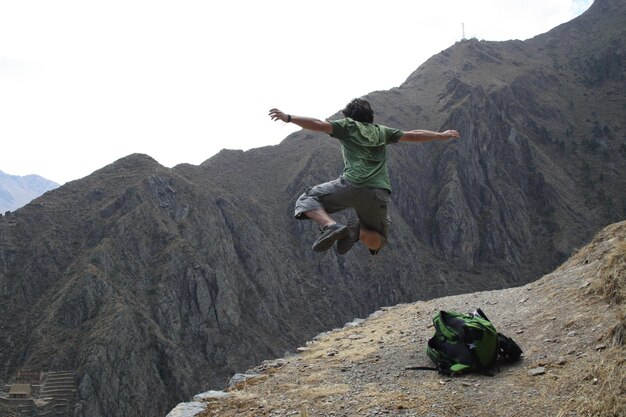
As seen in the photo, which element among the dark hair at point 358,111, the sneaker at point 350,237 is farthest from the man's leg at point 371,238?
the dark hair at point 358,111

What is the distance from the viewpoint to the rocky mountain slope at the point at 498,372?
6492mm

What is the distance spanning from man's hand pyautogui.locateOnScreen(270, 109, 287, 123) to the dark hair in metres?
1.12

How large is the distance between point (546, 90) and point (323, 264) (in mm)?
70081

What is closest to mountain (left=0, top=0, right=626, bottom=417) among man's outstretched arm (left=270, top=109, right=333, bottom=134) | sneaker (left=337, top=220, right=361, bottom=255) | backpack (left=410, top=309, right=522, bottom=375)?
backpack (left=410, top=309, right=522, bottom=375)

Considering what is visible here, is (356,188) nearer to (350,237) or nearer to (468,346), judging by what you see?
(350,237)

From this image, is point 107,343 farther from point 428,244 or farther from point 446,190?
point 446,190

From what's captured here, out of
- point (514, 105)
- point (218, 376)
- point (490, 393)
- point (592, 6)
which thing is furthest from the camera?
point (592, 6)

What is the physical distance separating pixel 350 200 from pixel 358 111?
1.21 meters

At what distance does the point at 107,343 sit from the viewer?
3756 centimetres

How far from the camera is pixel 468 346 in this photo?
323 inches

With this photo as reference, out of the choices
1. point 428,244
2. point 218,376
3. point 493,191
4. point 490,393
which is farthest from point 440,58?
point 490,393

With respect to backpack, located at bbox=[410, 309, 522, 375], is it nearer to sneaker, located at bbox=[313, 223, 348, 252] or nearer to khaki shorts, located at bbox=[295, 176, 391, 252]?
khaki shorts, located at bbox=[295, 176, 391, 252]

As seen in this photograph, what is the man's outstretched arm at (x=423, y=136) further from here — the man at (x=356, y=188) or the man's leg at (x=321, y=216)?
the man's leg at (x=321, y=216)

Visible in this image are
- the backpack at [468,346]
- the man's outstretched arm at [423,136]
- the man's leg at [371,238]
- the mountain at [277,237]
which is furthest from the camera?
the mountain at [277,237]
